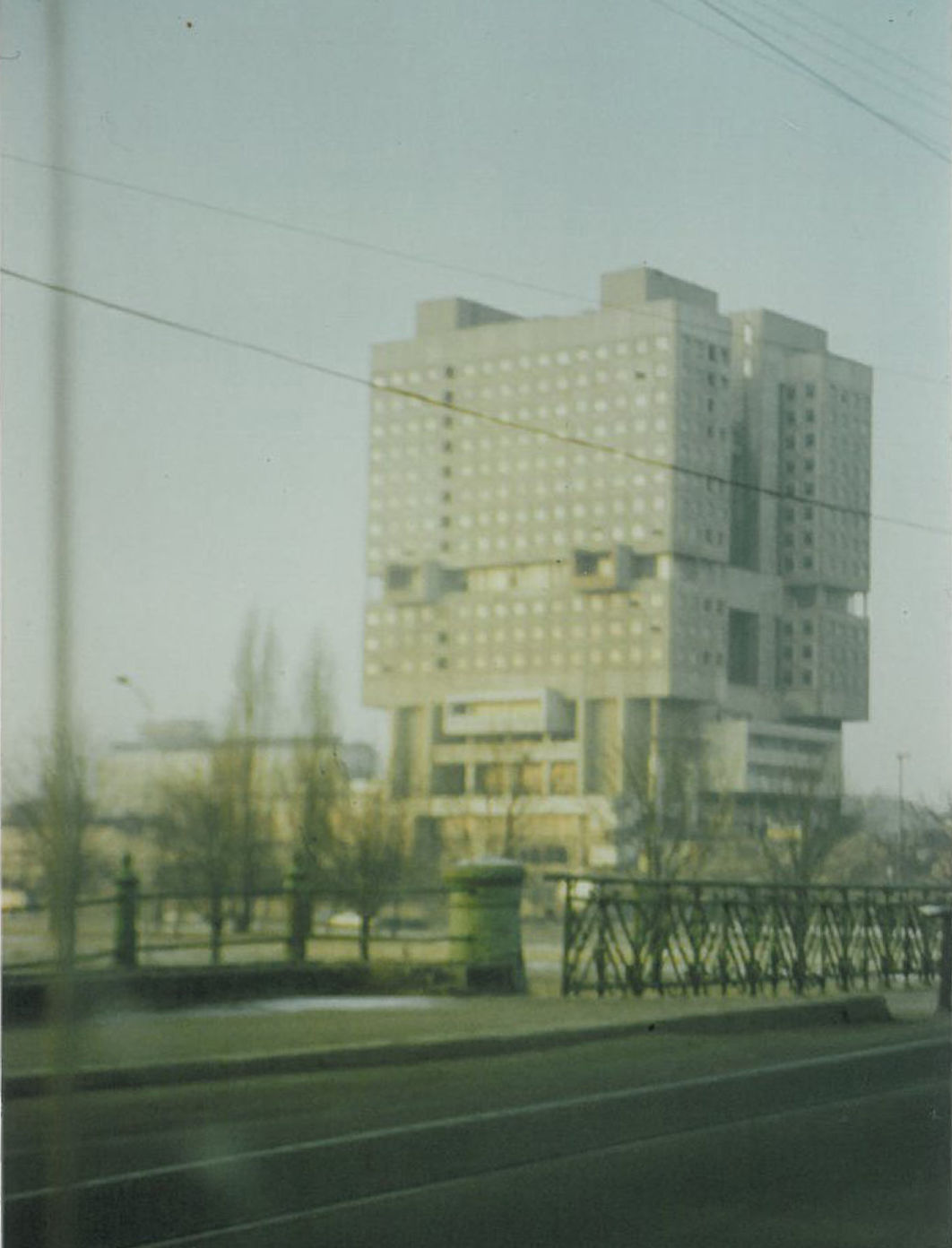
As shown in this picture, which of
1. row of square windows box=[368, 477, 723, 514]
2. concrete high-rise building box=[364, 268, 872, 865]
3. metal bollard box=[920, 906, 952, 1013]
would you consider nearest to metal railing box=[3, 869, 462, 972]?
concrete high-rise building box=[364, 268, 872, 865]

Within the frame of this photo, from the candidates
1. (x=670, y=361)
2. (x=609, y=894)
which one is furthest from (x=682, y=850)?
(x=670, y=361)

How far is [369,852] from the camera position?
6.64m

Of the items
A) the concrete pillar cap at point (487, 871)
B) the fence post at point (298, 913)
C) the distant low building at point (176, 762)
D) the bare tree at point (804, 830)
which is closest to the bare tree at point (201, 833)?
the distant low building at point (176, 762)

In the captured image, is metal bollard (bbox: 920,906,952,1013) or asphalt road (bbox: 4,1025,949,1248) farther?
metal bollard (bbox: 920,906,952,1013)

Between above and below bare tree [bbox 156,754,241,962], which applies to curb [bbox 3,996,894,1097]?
below

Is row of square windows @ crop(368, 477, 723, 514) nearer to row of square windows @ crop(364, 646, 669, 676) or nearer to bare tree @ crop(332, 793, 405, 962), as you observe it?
row of square windows @ crop(364, 646, 669, 676)

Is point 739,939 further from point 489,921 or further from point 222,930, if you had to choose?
point 222,930

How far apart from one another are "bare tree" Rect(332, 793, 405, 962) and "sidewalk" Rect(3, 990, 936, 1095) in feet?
2.87

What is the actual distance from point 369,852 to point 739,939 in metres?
5.69

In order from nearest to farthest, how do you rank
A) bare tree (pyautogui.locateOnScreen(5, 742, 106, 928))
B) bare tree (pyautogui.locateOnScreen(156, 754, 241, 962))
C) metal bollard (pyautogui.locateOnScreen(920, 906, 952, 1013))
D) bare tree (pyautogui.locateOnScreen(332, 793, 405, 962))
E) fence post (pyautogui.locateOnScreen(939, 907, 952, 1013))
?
bare tree (pyautogui.locateOnScreen(5, 742, 106, 928))
bare tree (pyautogui.locateOnScreen(156, 754, 241, 962))
bare tree (pyautogui.locateOnScreen(332, 793, 405, 962))
metal bollard (pyautogui.locateOnScreen(920, 906, 952, 1013))
fence post (pyautogui.locateOnScreen(939, 907, 952, 1013))

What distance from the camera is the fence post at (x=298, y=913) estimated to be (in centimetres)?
673

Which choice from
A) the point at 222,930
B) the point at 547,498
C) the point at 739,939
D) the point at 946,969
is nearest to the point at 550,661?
the point at 547,498

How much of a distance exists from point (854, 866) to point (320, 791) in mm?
3397

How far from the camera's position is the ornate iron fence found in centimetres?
1031
